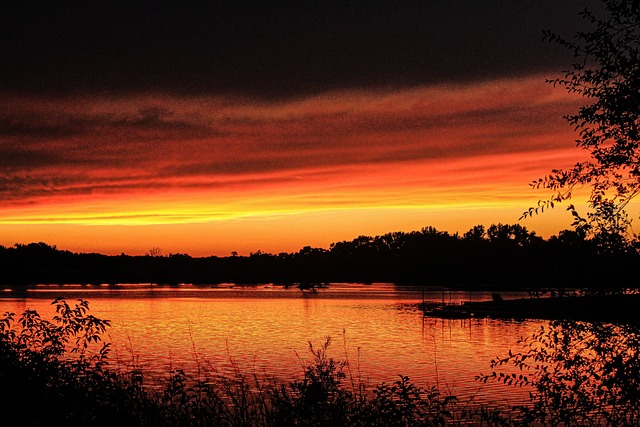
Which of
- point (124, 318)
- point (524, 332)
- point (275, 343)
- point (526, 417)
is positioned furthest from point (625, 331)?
point (124, 318)

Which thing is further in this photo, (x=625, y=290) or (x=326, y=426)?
(x=326, y=426)

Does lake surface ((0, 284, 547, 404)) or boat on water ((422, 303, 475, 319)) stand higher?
boat on water ((422, 303, 475, 319))

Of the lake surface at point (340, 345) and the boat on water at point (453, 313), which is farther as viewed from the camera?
the boat on water at point (453, 313)

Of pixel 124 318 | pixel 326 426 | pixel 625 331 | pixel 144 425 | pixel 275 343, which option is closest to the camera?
pixel 625 331

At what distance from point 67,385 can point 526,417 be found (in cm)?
1327

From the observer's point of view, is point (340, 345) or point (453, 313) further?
point (453, 313)

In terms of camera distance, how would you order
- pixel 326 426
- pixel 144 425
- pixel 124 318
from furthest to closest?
pixel 124 318 → pixel 144 425 → pixel 326 426

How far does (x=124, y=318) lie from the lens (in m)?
112

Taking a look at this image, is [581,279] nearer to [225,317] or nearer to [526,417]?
[526,417]

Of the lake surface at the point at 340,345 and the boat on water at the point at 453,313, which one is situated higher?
the boat on water at the point at 453,313

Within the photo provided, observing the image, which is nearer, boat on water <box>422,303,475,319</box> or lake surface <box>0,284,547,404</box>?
lake surface <box>0,284,547,404</box>

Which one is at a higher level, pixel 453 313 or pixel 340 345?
pixel 453 313

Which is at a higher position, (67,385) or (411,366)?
(67,385)

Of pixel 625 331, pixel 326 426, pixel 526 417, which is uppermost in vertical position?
pixel 625 331
